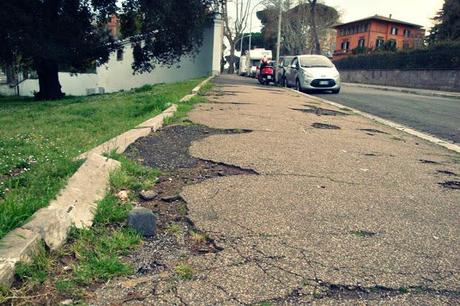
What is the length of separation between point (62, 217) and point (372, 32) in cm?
6703

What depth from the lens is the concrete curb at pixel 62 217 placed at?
2070 millimetres

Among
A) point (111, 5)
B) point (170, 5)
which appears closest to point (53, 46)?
point (111, 5)

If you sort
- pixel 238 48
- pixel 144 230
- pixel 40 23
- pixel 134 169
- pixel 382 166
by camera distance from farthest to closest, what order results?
pixel 238 48 < pixel 40 23 < pixel 382 166 < pixel 134 169 < pixel 144 230

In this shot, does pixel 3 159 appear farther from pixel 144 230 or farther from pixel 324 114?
pixel 324 114

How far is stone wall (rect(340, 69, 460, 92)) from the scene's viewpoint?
2650 cm

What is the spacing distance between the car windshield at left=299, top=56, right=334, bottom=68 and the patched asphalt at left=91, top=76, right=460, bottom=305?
13.6 meters

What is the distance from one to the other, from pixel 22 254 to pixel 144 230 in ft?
2.67

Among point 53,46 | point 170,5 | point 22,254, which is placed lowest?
point 22,254

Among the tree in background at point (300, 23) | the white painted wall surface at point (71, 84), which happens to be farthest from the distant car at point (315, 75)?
the tree in background at point (300, 23)

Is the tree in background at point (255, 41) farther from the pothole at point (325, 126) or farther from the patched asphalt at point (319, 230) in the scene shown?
the patched asphalt at point (319, 230)

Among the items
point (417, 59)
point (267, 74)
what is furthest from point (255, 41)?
point (267, 74)

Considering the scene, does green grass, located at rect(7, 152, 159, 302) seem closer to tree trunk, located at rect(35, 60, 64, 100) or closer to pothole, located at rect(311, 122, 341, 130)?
pothole, located at rect(311, 122, 341, 130)

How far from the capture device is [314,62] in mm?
18688

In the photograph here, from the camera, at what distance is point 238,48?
265 ft
